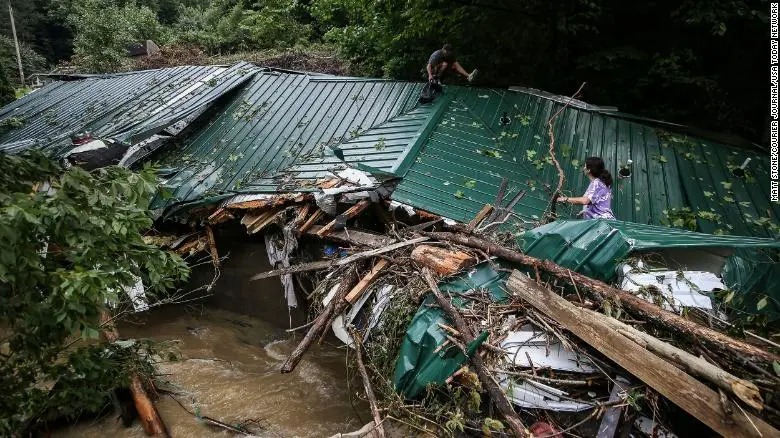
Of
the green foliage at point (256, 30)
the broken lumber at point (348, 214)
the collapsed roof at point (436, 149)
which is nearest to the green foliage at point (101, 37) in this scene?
the green foliage at point (256, 30)

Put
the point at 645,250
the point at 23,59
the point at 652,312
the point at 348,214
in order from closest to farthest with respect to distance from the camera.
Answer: the point at 652,312, the point at 645,250, the point at 348,214, the point at 23,59

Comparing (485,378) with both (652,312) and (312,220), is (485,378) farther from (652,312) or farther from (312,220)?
(312,220)

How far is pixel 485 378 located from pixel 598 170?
3.22 metres

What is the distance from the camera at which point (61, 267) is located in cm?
326

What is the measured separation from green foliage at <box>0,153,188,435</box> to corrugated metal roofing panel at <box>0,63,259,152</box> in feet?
19.0

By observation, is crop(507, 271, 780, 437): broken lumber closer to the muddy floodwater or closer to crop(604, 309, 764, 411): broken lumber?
crop(604, 309, 764, 411): broken lumber

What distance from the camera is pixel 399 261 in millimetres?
4855

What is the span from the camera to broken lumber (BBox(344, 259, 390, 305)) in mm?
4750

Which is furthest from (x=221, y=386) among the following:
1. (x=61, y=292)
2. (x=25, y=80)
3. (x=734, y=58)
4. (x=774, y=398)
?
(x=25, y=80)

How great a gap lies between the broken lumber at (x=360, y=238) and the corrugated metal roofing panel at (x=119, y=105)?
5076 mm

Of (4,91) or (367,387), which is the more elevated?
(367,387)

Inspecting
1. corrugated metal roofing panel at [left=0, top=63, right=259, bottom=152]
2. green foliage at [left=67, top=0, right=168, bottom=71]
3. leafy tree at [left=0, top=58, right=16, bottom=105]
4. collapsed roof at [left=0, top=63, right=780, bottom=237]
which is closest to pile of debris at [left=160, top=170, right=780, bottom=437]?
collapsed roof at [left=0, top=63, right=780, bottom=237]

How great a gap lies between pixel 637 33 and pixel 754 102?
8.61 ft

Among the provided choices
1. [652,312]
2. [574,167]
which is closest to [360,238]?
[652,312]
